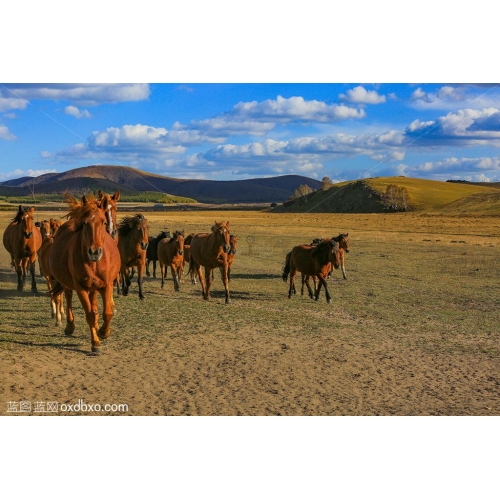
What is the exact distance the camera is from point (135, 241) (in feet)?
44.0

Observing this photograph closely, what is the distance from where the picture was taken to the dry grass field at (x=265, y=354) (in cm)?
719

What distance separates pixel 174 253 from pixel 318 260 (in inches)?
165

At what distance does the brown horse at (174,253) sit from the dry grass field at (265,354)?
0.66 meters

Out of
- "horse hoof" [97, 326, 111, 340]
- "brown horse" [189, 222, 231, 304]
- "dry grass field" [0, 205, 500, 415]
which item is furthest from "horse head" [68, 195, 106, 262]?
"brown horse" [189, 222, 231, 304]

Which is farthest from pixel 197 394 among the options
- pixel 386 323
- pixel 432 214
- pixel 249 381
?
pixel 432 214

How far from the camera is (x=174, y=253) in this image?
16.8 metres

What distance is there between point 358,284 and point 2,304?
10.5 m

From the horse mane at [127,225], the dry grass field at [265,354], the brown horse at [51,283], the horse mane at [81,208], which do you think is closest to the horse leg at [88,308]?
the dry grass field at [265,354]

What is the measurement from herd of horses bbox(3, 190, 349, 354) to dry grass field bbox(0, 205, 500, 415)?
60 centimetres

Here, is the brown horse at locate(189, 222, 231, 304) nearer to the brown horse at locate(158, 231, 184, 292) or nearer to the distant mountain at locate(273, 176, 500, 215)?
the brown horse at locate(158, 231, 184, 292)

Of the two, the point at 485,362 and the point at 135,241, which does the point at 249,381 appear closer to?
the point at 485,362

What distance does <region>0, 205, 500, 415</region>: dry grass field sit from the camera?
7.19 meters

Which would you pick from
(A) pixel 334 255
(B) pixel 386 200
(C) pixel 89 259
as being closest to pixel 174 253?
(A) pixel 334 255

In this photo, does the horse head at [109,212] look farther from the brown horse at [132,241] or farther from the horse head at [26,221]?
the horse head at [26,221]
